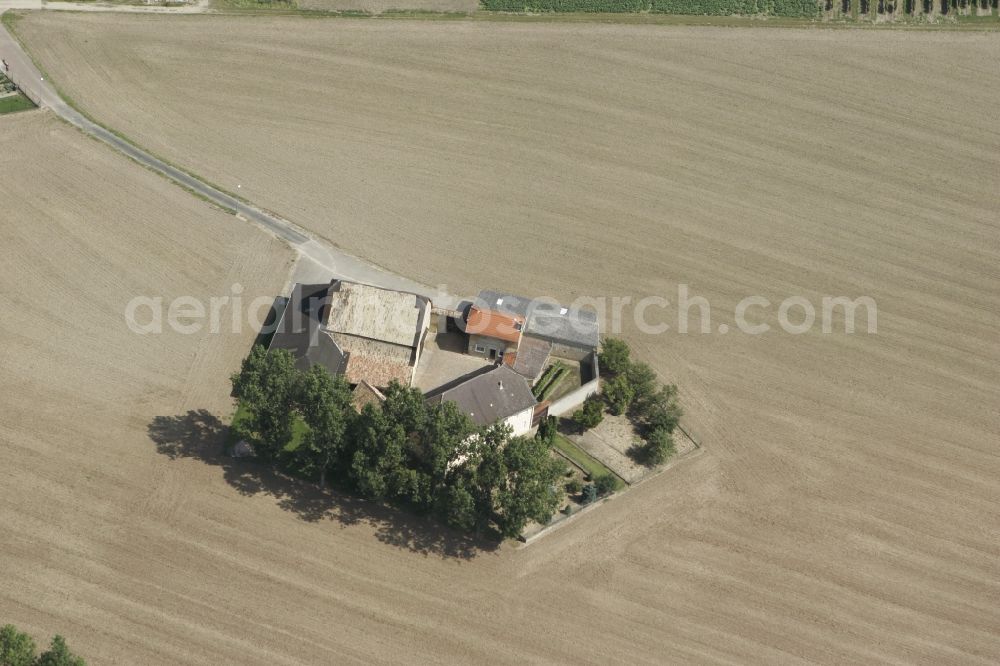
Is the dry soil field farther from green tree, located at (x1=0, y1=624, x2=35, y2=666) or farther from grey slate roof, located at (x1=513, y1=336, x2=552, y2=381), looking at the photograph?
grey slate roof, located at (x1=513, y1=336, x2=552, y2=381)

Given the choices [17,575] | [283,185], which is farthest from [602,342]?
[17,575]


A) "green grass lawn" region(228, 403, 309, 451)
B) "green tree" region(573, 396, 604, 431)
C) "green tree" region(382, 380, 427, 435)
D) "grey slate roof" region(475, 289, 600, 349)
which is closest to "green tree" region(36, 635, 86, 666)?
"green grass lawn" region(228, 403, 309, 451)

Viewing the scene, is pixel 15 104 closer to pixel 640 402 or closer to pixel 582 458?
pixel 582 458

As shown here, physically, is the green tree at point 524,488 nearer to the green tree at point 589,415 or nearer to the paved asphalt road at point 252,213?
the green tree at point 589,415

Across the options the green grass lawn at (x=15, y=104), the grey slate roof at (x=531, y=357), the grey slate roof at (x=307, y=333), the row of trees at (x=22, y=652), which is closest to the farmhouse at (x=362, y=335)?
the grey slate roof at (x=307, y=333)

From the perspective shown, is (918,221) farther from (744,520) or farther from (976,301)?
(744,520)
